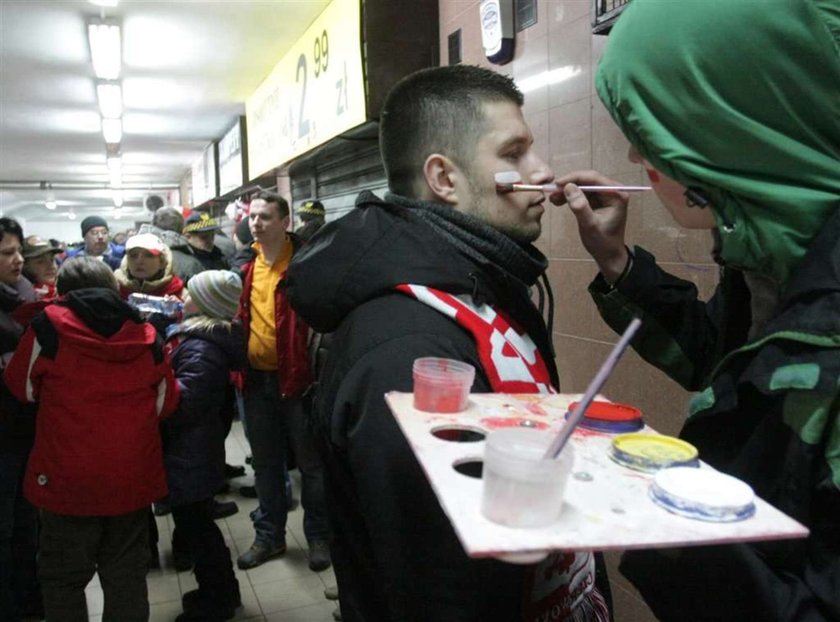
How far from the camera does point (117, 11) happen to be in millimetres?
5043

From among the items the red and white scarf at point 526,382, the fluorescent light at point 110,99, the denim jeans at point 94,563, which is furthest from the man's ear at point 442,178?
the fluorescent light at point 110,99

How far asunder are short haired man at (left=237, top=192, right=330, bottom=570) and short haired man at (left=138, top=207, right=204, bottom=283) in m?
1.60

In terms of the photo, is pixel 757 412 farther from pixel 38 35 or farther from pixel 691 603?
pixel 38 35

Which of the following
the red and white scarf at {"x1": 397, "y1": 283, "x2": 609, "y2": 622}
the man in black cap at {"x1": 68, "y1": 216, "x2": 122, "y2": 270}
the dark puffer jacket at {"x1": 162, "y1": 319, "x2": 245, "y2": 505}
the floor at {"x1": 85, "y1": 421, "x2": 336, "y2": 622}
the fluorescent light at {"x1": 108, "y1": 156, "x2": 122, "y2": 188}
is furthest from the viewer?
the fluorescent light at {"x1": 108, "y1": 156, "x2": 122, "y2": 188}

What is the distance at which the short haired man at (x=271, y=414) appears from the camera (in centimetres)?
379

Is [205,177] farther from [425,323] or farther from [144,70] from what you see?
[425,323]

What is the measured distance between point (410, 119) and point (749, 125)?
920 millimetres

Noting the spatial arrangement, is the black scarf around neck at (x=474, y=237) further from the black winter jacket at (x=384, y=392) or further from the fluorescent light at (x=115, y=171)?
→ the fluorescent light at (x=115, y=171)

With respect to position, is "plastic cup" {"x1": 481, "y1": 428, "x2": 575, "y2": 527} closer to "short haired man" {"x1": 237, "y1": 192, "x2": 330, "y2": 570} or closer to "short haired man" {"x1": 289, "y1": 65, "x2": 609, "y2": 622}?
"short haired man" {"x1": 289, "y1": 65, "x2": 609, "y2": 622}

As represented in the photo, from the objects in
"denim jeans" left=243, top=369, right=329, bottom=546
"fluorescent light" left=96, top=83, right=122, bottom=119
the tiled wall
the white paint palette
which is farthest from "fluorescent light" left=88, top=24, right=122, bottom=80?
the white paint palette

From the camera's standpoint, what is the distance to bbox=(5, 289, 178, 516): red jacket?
8.35 ft

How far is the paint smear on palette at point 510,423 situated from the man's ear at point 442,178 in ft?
2.55

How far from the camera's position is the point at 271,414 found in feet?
12.8

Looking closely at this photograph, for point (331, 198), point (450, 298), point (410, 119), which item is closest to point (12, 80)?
point (331, 198)
